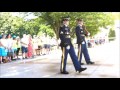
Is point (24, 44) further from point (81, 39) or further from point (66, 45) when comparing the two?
point (81, 39)

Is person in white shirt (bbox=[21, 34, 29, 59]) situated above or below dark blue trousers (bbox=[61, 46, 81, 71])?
above

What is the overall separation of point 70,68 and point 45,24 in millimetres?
1088

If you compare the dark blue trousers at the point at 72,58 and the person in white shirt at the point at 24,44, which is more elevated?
the person in white shirt at the point at 24,44

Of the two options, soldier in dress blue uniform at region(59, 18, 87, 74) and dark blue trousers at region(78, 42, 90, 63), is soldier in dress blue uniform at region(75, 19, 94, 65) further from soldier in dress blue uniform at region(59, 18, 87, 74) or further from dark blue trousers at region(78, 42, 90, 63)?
soldier in dress blue uniform at region(59, 18, 87, 74)

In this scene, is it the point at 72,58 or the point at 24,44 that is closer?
the point at 72,58

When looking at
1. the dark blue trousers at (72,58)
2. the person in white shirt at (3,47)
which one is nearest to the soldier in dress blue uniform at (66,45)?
the dark blue trousers at (72,58)

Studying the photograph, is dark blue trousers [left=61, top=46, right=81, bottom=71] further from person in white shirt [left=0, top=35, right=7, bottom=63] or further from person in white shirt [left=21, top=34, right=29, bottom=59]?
person in white shirt [left=0, top=35, right=7, bottom=63]

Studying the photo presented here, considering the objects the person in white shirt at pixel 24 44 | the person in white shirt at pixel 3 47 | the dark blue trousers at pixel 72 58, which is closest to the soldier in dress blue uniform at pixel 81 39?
the dark blue trousers at pixel 72 58

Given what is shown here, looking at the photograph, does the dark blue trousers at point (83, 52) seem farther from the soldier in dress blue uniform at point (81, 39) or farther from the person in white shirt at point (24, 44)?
the person in white shirt at point (24, 44)

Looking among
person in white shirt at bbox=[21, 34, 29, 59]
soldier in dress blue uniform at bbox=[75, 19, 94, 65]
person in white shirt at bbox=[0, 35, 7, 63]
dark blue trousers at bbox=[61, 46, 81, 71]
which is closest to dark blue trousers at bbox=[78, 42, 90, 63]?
soldier in dress blue uniform at bbox=[75, 19, 94, 65]

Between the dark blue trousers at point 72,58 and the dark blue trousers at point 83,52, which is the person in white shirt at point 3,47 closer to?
the dark blue trousers at point 72,58

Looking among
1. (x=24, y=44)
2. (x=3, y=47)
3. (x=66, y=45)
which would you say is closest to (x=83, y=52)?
(x=66, y=45)

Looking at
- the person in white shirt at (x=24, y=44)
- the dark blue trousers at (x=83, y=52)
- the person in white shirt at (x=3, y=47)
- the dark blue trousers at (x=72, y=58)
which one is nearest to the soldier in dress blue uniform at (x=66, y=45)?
the dark blue trousers at (x=72, y=58)
